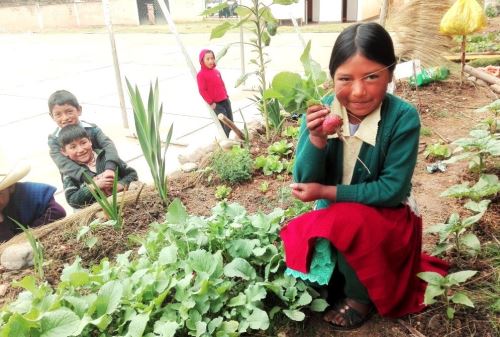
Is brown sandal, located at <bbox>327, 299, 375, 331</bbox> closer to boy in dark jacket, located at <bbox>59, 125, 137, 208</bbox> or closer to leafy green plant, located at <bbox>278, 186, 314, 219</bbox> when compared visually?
leafy green plant, located at <bbox>278, 186, 314, 219</bbox>

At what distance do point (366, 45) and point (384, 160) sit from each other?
1.32 feet

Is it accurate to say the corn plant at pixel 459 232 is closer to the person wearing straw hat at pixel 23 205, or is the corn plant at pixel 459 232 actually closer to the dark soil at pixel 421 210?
the dark soil at pixel 421 210

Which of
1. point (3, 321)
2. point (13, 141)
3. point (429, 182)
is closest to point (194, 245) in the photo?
point (3, 321)

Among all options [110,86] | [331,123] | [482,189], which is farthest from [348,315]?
[110,86]

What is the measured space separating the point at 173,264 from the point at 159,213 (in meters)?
1.02

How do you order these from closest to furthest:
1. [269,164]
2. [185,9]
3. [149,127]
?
[149,127]
[269,164]
[185,9]

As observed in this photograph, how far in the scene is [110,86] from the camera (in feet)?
24.2

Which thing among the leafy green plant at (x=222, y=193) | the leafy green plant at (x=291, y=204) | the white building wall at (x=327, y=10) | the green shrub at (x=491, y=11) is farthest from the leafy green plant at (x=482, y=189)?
the white building wall at (x=327, y=10)

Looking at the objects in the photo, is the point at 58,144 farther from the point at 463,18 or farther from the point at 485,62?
the point at 485,62

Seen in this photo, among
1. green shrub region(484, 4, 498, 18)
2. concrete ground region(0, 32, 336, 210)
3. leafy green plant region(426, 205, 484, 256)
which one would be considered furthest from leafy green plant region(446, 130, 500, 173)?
green shrub region(484, 4, 498, 18)

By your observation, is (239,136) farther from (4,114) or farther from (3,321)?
(4,114)

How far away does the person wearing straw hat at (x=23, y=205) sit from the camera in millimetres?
2678

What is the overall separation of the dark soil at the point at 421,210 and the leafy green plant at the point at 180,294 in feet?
0.53

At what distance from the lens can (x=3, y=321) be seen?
1553 millimetres
